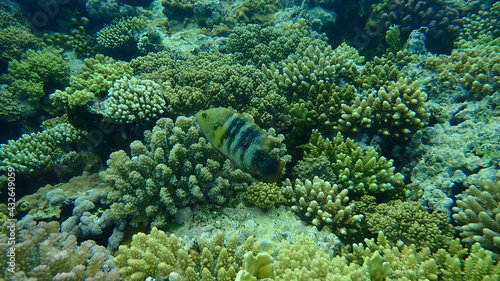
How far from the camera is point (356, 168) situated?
13.8 ft

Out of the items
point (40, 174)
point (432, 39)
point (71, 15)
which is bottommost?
point (40, 174)

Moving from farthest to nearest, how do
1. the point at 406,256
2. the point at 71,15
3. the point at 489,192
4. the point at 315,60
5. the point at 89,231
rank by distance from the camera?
the point at 71,15
the point at 315,60
the point at 89,231
the point at 489,192
the point at 406,256

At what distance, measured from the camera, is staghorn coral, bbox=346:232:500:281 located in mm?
2826

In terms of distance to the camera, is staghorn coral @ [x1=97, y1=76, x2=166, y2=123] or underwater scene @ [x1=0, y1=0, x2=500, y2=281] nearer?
underwater scene @ [x1=0, y1=0, x2=500, y2=281]

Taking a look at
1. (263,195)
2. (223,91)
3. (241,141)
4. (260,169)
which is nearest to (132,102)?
(223,91)

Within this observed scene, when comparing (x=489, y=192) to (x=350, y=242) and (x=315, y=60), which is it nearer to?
(x=350, y=242)

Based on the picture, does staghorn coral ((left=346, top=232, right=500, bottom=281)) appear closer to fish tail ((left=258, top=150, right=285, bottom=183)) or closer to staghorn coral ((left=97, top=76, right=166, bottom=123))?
fish tail ((left=258, top=150, right=285, bottom=183))

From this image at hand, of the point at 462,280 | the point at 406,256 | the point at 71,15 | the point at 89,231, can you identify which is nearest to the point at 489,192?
the point at 462,280

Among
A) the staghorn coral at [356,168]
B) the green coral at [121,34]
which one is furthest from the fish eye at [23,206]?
the green coral at [121,34]

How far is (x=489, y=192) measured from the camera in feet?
11.1

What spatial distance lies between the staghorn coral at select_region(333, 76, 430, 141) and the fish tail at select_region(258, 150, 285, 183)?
293 cm

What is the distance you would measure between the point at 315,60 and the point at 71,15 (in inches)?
438

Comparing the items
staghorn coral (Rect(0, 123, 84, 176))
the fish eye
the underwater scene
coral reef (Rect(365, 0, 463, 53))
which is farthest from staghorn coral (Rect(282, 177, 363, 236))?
coral reef (Rect(365, 0, 463, 53))

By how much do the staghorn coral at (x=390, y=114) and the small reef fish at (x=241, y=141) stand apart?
294cm
